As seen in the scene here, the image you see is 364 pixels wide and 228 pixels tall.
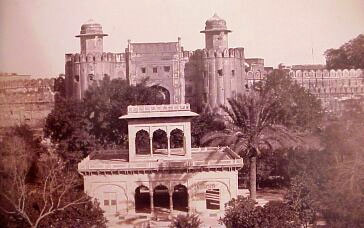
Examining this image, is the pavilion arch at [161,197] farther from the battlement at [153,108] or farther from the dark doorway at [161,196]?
the battlement at [153,108]

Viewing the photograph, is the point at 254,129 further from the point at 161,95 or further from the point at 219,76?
the point at 219,76

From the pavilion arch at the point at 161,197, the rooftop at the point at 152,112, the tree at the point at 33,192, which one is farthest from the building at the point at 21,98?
the pavilion arch at the point at 161,197

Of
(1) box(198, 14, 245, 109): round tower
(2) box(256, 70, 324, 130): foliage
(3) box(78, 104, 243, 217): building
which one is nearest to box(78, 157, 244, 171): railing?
(3) box(78, 104, 243, 217): building

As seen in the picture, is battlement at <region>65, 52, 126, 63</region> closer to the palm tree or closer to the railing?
the railing

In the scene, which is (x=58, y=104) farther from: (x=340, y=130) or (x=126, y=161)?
(x=340, y=130)

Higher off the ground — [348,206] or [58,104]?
[58,104]

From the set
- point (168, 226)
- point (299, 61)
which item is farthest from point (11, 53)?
point (299, 61)

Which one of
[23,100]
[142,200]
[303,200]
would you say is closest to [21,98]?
[23,100]
